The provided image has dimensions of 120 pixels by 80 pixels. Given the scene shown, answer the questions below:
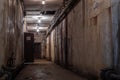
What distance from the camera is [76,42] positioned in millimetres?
7426

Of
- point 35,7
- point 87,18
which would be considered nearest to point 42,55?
point 35,7

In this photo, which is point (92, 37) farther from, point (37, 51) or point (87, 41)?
point (37, 51)

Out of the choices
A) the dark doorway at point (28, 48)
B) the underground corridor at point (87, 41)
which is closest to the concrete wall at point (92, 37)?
the underground corridor at point (87, 41)

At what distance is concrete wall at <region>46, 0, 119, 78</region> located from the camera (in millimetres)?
4250

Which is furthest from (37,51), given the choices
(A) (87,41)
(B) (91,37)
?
(B) (91,37)

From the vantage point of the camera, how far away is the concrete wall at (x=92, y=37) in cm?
425

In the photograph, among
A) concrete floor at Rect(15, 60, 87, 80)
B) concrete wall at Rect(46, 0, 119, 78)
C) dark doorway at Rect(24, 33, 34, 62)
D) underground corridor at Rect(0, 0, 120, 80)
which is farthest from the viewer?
dark doorway at Rect(24, 33, 34, 62)

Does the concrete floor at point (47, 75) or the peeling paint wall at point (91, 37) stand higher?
the peeling paint wall at point (91, 37)

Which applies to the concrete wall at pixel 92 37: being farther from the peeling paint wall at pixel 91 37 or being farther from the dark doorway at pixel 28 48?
the dark doorway at pixel 28 48

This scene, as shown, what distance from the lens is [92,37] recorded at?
211 inches

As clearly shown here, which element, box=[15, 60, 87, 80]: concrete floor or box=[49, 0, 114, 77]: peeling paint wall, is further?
box=[15, 60, 87, 80]: concrete floor

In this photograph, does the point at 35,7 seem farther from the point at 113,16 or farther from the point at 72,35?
the point at 113,16

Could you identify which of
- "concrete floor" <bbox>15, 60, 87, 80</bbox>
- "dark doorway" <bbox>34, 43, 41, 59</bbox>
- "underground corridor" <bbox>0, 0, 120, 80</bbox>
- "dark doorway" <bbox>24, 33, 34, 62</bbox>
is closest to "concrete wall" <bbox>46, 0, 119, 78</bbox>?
"underground corridor" <bbox>0, 0, 120, 80</bbox>

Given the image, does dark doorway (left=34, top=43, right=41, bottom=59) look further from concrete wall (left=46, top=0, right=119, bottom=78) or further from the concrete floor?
concrete wall (left=46, top=0, right=119, bottom=78)
